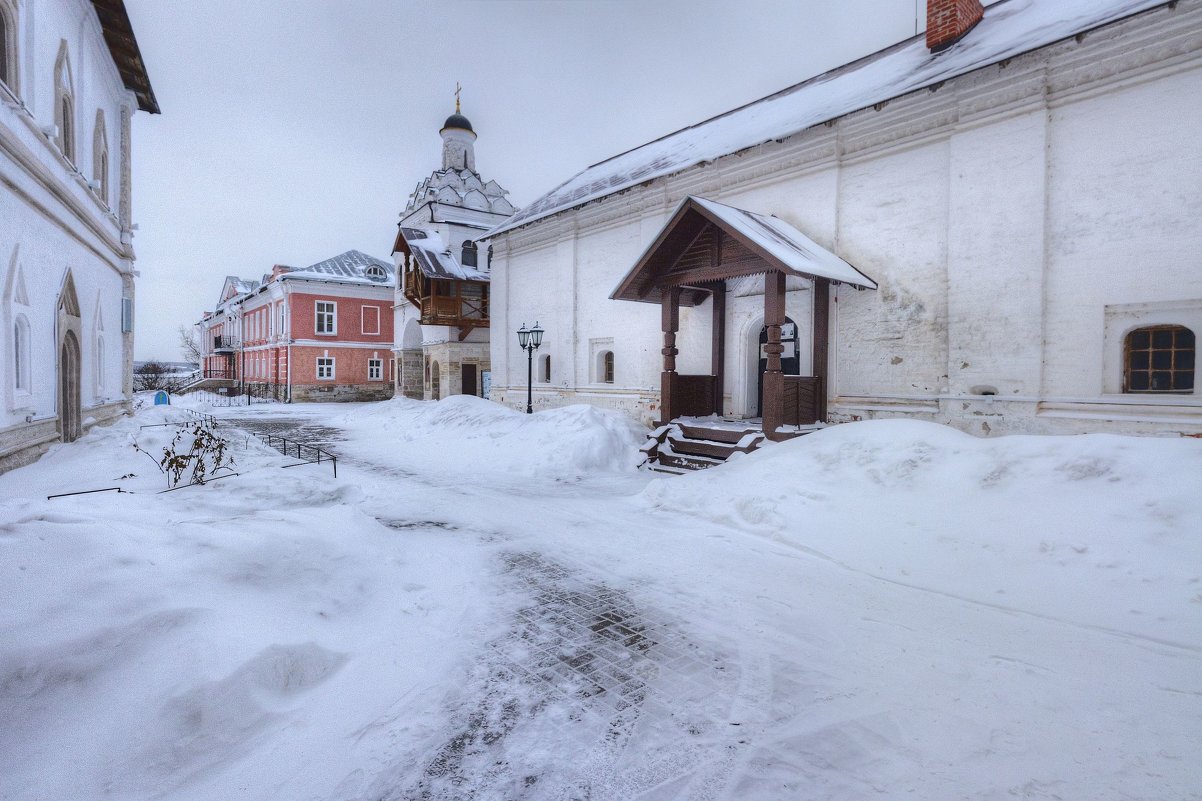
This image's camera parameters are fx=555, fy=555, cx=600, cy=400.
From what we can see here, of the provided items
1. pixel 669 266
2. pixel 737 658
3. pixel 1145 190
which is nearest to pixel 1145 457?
pixel 1145 190

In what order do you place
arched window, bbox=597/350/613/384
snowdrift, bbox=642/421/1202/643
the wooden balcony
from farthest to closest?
1. the wooden balcony
2. arched window, bbox=597/350/613/384
3. snowdrift, bbox=642/421/1202/643

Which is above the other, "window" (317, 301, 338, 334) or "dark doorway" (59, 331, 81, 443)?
"window" (317, 301, 338, 334)

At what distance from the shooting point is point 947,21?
1137 cm

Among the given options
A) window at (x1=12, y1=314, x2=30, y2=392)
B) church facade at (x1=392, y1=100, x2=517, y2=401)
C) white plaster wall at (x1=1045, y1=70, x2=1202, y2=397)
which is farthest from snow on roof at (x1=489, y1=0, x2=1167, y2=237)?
window at (x1=12, y1=314, x2=30, y2=392)

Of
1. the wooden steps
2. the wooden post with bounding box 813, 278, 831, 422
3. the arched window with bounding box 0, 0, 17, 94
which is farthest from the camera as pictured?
the wooden post with bounding box 813, 278, 831, 422

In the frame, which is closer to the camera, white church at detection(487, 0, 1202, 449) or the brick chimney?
white church at detection(487, 0, 1202, 449)

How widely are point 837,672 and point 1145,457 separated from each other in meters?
4.80

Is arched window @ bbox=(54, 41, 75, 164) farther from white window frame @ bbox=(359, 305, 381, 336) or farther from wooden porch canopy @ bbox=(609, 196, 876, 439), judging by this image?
white window frame @ bbox=(359, 305, 381, 336)

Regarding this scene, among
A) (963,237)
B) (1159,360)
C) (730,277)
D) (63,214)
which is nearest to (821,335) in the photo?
(730,277)

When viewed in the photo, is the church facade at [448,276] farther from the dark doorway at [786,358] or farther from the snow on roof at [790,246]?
the snow on roof at [790,246]

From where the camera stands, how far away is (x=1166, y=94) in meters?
7.81

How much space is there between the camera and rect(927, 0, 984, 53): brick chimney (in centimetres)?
1134

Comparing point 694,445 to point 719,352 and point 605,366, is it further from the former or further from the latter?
point 605,366

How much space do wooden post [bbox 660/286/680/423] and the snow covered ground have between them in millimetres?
4889
